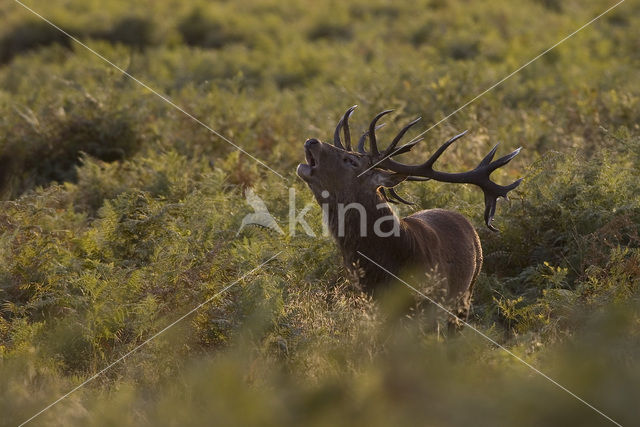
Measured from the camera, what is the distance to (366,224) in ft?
22.9

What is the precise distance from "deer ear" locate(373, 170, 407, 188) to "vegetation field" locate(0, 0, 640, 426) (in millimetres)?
926

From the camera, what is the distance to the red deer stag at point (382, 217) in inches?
269

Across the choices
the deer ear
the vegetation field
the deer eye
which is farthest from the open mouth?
the vegetation field

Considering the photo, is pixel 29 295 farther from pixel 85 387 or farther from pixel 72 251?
pixel 85 387

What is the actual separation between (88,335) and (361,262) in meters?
2.31

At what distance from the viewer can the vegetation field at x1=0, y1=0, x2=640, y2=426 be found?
13.5 feet

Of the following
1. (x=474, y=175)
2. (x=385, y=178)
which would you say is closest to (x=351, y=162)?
(x=385, y=178)

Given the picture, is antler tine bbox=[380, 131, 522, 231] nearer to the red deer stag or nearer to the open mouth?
the red deer stag

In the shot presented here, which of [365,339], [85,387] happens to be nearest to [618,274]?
[365,339]

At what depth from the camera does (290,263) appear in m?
7.62

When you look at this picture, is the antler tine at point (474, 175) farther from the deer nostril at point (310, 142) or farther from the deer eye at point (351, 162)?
the deer nostril at point (310, 142)

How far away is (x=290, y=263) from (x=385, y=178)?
1.26 meters

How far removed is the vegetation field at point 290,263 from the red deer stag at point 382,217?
0.36 meters

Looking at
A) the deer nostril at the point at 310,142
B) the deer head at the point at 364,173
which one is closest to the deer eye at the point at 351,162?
the deer head at the point at 364,173
